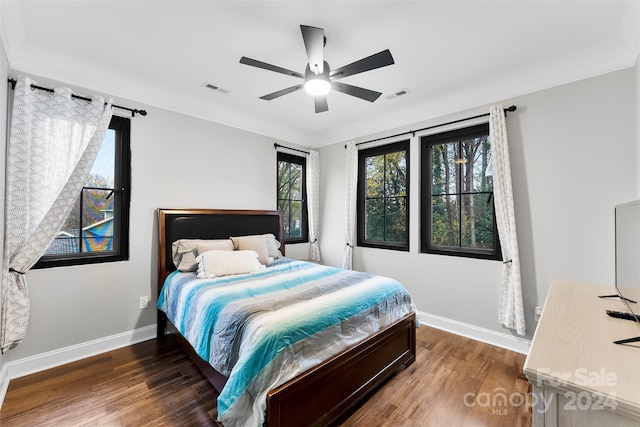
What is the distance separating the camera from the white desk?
75 centimetres

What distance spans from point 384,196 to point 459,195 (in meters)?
0.99

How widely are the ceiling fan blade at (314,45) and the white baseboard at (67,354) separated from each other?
9.82ft

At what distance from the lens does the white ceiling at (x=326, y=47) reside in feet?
5.90

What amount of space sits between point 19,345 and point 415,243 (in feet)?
12.7

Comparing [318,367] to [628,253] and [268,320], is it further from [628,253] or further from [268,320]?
[628,253]

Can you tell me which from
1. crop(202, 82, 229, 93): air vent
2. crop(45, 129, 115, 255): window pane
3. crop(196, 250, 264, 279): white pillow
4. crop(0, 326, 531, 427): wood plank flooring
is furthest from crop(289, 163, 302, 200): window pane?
crop(0, 326, 531, 427): wood plank flooring

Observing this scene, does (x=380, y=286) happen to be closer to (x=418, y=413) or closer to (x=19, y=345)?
(x=418, y=413)

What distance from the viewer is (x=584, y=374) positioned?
2.67 feet

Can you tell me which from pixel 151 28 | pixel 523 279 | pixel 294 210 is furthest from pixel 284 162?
pixel 523 279

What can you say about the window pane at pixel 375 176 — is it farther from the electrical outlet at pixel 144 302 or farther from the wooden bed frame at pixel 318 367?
the electrical outlet at pixel 144 302

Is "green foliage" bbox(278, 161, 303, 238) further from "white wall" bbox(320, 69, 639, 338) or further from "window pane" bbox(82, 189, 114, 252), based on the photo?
"white wall" bbox(320, 69, 639, 338)

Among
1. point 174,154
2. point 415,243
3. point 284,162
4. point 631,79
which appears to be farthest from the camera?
point 284,162

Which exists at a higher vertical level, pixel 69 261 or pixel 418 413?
pixel 69 261

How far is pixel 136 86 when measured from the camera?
8.89 feet
